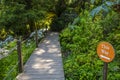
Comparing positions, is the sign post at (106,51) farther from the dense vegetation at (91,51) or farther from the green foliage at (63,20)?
the green foliage at (63,20)

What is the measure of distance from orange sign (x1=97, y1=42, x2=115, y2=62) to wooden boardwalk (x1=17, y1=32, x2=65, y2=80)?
10.6ft

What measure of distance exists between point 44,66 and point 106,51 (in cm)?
455

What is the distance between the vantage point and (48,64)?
A: 7.82m

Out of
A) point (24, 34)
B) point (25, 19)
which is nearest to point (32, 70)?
point (25, 19)

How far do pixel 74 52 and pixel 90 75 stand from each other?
2.31m

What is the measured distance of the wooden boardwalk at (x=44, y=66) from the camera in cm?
660

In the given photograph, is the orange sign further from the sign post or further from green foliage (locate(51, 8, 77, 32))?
green foliage (locate(51, 8, 77, 32))

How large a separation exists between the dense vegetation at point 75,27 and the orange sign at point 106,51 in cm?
46

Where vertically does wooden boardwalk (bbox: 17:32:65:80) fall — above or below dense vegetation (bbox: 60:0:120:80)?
below

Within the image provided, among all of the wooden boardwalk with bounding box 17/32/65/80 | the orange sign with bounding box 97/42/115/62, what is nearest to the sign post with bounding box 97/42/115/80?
the orange sign with bounding box 97/42/115/62

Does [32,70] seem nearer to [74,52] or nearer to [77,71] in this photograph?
[77,71]

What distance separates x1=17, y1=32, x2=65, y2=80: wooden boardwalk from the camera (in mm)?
6602

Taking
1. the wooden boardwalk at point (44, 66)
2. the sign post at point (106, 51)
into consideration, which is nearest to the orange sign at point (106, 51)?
Result: the sign post at point (106, 51)

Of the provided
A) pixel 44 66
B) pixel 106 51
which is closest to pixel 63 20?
pixel 44 66
